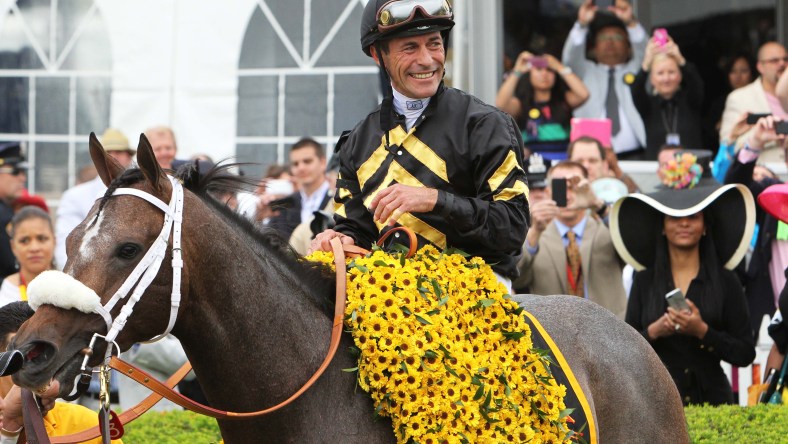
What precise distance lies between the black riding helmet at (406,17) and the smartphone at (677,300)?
320 cm

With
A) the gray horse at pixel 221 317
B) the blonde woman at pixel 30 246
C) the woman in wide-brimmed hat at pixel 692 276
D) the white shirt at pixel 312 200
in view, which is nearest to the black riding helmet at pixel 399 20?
the gray horse at pixel 221 317

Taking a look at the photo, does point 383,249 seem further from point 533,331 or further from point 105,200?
point 105,200

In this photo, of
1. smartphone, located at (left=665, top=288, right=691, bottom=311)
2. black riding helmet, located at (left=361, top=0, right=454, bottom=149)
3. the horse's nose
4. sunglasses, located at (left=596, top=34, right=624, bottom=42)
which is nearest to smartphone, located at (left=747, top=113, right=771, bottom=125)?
smartphone, located at (left=665, top=288, right=691, bottom=311)

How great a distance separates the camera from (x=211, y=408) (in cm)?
395

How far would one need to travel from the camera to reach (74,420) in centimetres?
508

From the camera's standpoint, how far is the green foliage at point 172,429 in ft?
21.8

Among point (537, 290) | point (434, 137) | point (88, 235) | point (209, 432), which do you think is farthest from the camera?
point (537, 290)

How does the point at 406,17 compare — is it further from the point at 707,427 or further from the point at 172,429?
the point at 172,429

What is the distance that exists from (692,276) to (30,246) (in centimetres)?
451

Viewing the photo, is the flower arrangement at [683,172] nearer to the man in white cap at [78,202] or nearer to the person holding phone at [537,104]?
the person holding phone at [537,104]

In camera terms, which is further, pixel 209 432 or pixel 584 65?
pixel 584 65

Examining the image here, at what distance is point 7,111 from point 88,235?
326 inches

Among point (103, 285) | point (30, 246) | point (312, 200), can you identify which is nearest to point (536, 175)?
point (312, 200)

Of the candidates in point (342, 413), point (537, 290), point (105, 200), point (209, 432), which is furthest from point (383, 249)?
point (537, 290)
